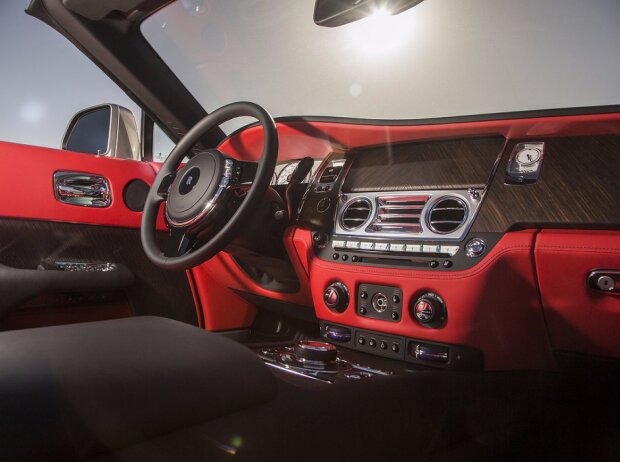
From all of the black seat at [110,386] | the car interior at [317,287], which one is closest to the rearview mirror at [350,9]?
the car interior at [317,287]

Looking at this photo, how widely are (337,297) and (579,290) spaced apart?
0.69 meters

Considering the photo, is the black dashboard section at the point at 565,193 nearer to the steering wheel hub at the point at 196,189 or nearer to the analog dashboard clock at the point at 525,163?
Answer: the analog dashboard clock at the point at 525,163

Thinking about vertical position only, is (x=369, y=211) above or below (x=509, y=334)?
above

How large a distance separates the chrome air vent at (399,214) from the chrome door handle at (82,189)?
1099 millimetres

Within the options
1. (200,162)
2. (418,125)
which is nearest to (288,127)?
(200,162)

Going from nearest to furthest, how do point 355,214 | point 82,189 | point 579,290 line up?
point 579,290
point 355,214
point 82,189

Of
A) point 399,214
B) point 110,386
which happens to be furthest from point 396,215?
point 110,386

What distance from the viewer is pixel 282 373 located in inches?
43.6

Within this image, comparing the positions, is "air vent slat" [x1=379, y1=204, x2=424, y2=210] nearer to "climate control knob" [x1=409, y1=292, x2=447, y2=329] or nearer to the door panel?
"climate control knob" [x1=409, y1=292, x2=447, y2=329]

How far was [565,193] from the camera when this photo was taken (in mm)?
1213

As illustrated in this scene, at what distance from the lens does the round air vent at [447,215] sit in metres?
1.38

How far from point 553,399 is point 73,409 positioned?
1.44 m

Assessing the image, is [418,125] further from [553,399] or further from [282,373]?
[553,399]

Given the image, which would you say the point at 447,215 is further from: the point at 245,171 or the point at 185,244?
the point at 185,244
